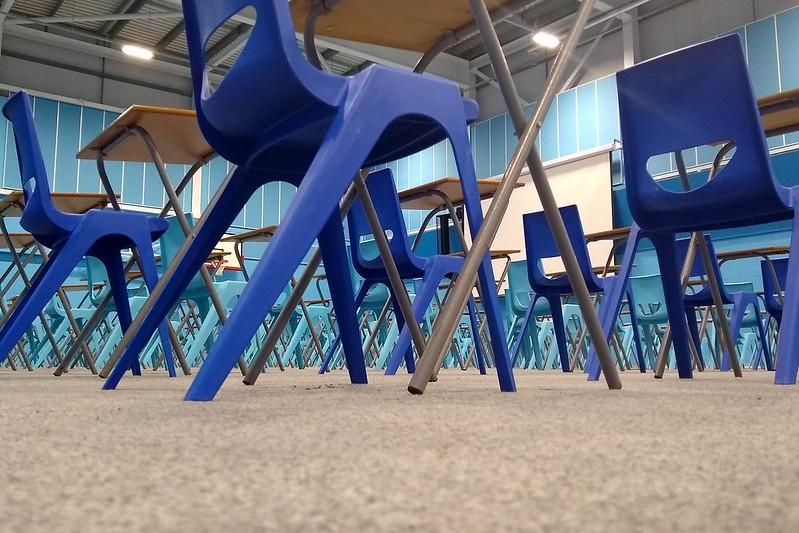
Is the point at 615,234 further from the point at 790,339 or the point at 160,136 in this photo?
the point at 160,136

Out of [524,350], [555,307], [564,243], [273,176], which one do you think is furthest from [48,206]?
[524,350]

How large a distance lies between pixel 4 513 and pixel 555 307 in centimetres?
341

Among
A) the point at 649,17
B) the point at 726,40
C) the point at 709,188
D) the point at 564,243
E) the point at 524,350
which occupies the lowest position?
the point at 524,350

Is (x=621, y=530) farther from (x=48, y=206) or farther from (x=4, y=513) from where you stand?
(x=48, y=206)

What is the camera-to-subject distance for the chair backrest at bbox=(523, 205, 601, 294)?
321 centimetres

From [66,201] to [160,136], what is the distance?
1.48 m

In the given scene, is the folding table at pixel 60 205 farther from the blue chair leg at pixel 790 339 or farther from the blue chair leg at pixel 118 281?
the blue chair leg at pixel 790 339

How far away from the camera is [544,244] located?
354cm

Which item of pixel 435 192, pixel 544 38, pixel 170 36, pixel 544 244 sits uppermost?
pixel 170 36

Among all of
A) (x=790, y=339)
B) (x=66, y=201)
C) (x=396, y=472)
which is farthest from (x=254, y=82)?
(x=66, y=201)

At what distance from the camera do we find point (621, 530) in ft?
1.04

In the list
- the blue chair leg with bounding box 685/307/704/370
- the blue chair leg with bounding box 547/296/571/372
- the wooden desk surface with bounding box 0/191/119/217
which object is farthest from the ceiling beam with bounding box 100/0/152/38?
the blue chair leg with bounding box 685/307/704/370

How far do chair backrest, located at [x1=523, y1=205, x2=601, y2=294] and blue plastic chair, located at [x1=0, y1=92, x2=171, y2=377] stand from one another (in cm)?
182

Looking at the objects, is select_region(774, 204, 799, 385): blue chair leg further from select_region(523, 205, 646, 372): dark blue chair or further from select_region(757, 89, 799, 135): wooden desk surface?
select_region(523, 205, 646, 372): dark blue chair
